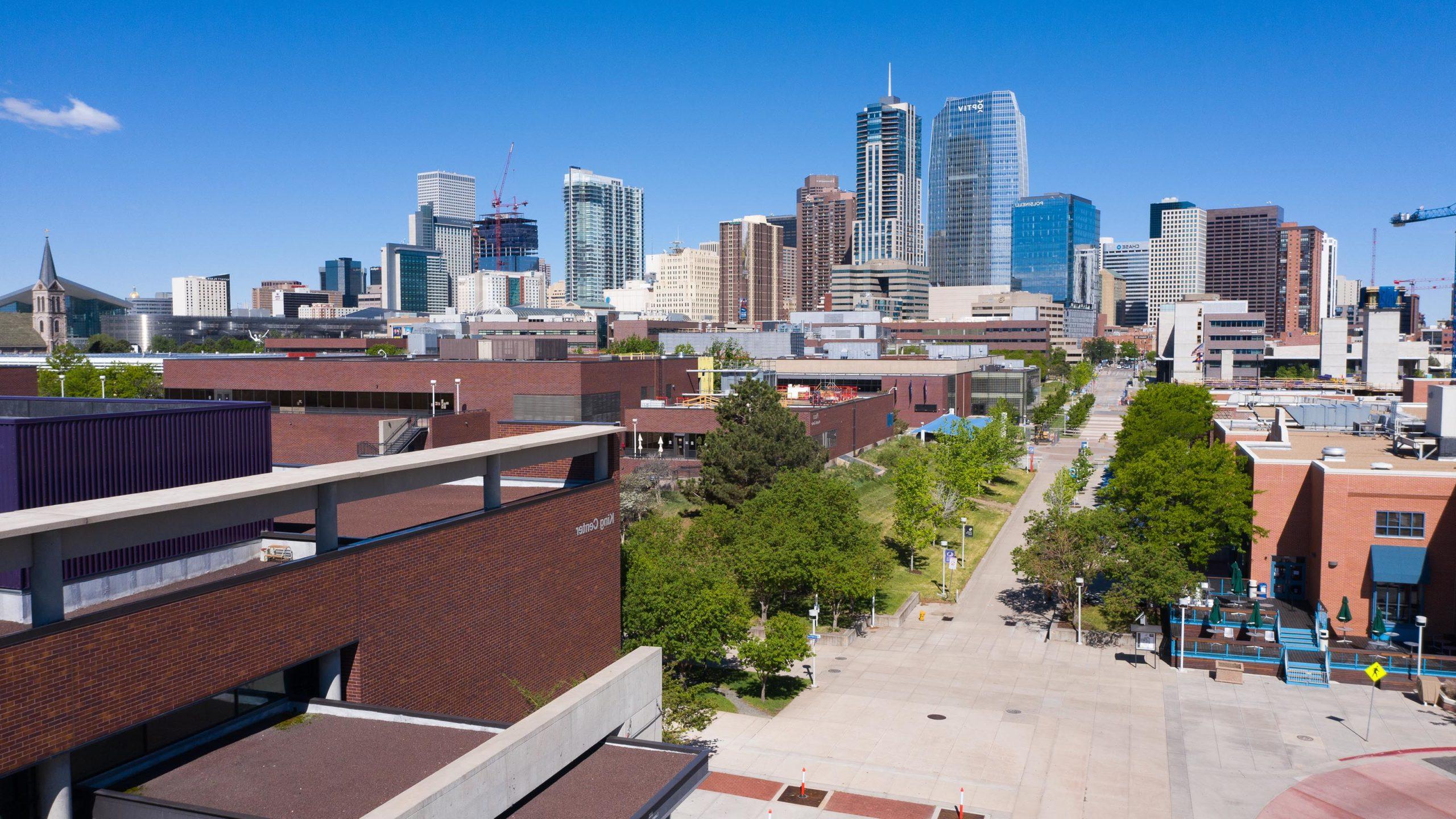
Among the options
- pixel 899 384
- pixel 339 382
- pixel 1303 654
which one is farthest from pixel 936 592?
pixel 899 384

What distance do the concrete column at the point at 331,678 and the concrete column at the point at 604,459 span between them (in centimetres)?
871

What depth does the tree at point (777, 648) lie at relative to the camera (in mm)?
31109

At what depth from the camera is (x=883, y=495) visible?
66938mm

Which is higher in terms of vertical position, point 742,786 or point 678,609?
point 678,609

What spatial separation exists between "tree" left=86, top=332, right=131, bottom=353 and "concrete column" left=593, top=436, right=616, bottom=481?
147863 mm

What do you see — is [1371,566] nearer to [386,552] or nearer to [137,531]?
[386,552]

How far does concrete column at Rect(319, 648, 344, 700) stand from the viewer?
1619cm

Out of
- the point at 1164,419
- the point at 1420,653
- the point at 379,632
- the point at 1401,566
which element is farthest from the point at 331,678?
the point at 1164,419

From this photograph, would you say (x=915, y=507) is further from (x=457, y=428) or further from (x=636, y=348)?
(x=636, y=348)

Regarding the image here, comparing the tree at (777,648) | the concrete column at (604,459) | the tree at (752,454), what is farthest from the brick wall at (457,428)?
the concrete column at (604,459)

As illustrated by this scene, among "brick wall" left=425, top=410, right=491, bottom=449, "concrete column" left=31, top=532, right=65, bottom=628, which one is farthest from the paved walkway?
"brick wall" left=425, top=410, right=491, bottom=449

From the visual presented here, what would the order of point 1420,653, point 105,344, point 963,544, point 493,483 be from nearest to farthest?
point 493,483
point 1420,653
point 963,544
point 105,344

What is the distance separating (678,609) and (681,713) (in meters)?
4.56

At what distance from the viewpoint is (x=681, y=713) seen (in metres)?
24.6
